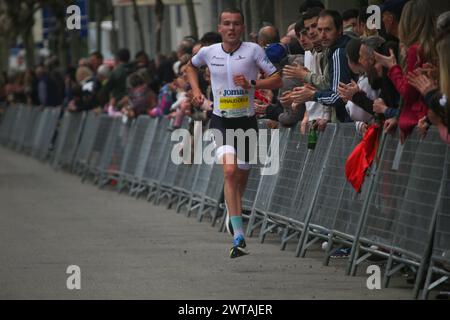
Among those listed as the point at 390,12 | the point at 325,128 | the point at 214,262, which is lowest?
the point at 214,262

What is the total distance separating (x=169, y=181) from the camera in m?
20.5

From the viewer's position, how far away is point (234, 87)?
1395cm

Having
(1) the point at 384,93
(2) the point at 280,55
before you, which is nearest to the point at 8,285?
(1) the point at 384,93

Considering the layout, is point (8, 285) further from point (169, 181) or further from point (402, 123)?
point (169, 181)

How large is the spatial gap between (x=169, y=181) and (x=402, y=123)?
9341 millimetres

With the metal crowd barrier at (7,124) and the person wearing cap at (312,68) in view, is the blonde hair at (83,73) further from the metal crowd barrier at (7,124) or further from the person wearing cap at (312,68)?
the person wearing cap at (312,68)

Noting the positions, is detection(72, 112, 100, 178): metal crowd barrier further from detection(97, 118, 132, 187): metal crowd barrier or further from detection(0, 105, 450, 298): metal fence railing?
detection(0, 105, 450, 298): metal fence railing

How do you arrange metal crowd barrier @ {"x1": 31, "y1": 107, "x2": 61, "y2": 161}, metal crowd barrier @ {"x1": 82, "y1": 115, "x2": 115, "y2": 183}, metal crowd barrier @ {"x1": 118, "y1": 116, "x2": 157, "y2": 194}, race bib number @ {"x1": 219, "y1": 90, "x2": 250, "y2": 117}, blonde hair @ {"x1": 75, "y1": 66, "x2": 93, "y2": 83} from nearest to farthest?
race bib number @ {"x1": 219, "y1": 90, "x2": 250, "y2": 117}
metal crowd barrier @ {"x1": 118, "y1": 116, "x2": 157, "y2": 194}
metal crowd barrier @ {"x1": 82, "y1": 115, "x2": 115, "y2": 183}
blonde hair @ {"x1": 75, "y1": 66, "x2": 93, "y2": 83}
metal crowd barrier @ {"x1": 31, "y1": 107, "x2": 61, "y2": 161}

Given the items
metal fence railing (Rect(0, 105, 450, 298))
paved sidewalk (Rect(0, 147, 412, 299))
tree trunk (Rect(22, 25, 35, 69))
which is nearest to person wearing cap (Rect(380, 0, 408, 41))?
metal fence railing (Rect(0, 105, 450, 298))

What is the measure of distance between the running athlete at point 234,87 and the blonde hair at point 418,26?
2642 millimetres

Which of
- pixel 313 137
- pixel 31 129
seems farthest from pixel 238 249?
pixel 31 129

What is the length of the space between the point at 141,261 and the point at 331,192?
1.72 meters

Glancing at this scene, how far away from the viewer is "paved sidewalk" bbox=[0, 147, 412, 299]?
11.2 meters

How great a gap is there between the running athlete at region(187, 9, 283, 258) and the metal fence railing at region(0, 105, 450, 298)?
65 centimetres
